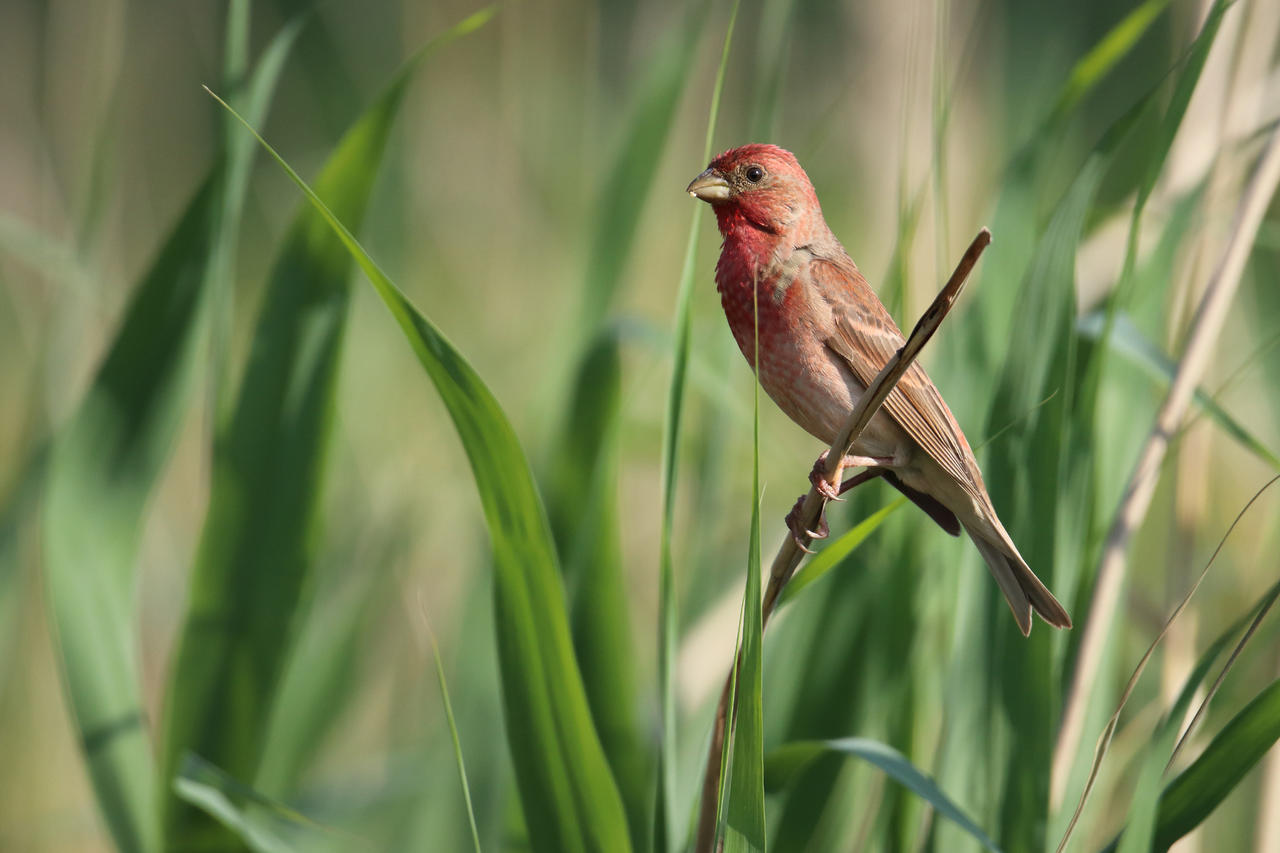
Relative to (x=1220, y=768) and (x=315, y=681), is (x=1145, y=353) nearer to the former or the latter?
(x=1220, y=768)

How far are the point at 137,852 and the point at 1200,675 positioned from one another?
52.8 inches

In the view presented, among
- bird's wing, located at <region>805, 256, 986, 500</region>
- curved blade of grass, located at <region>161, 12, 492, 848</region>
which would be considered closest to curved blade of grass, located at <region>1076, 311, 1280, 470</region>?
bird's wing, located at <region>805, 256, 986, 500</region>

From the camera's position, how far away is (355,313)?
3.26 meters

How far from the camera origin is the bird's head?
1.42 meters

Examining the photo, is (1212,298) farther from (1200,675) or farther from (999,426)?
(1200,675)

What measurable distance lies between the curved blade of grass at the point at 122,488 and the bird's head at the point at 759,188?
1.97 ft

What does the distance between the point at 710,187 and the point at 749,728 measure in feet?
2.23

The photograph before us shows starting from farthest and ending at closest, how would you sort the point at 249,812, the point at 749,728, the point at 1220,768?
the point at 249,812, the point at 1220,768, the point at 749,728

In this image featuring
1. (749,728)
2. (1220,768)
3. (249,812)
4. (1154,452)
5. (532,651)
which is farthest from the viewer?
(249,812)

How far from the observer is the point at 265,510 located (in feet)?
5.10

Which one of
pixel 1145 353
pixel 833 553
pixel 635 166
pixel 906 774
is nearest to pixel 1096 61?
pixel 1145 353

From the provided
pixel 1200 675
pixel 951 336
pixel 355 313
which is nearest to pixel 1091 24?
pixel 355 313

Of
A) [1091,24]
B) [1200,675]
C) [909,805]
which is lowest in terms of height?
[909,805]

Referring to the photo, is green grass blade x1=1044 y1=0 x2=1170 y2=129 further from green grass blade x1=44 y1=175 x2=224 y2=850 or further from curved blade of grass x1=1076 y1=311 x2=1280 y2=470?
→ green grass blade x1=44 y1=175 x2=224 y2=850
